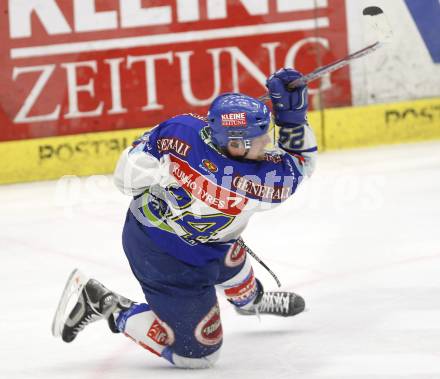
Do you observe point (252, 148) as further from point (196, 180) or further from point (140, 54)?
point (140, 54)

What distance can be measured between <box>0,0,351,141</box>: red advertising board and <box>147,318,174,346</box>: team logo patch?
3.58 meters

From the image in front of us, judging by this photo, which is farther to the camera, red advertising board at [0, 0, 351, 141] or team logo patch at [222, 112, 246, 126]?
red advertising board at [0, 0, 351, 141]

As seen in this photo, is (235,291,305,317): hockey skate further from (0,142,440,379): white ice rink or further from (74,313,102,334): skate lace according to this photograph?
(74,313,102,334): skate lace

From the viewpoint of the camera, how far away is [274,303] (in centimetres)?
362

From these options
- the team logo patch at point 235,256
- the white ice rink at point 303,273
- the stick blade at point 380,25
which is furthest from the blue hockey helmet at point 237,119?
the white ice rink at point 303,273

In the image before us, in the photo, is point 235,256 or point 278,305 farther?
point 278,305

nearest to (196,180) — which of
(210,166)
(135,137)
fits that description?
(210,166)

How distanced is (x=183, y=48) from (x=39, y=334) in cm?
336

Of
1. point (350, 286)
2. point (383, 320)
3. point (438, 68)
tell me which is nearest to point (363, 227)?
point (350, 286)

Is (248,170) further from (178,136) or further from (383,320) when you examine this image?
(383,320)

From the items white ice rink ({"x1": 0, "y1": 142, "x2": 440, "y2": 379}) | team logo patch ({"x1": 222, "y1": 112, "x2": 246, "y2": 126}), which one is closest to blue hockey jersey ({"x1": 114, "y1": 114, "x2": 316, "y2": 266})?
team logo patch ({"x1": 222, "y1": 112, "x2": 246, "y2": 126})

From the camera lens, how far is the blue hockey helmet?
9.84 ft

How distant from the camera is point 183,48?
666 centimetres

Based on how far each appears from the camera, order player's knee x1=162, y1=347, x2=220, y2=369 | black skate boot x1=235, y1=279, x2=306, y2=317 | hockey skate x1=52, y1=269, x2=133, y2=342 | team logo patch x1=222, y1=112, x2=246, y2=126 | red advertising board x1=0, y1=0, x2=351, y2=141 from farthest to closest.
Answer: red advertising board x1=0, y1=0, x2=351, y2=141, black skate boot x1=235, y1=279, x2=306, y2=317, hockey skate x1=52, y1=269, x2=133, y2=342, player's knee x1=162, y1=347, x2=220, y2=369, team logo patch x1=222, y1=112, x2=246, y2=126
